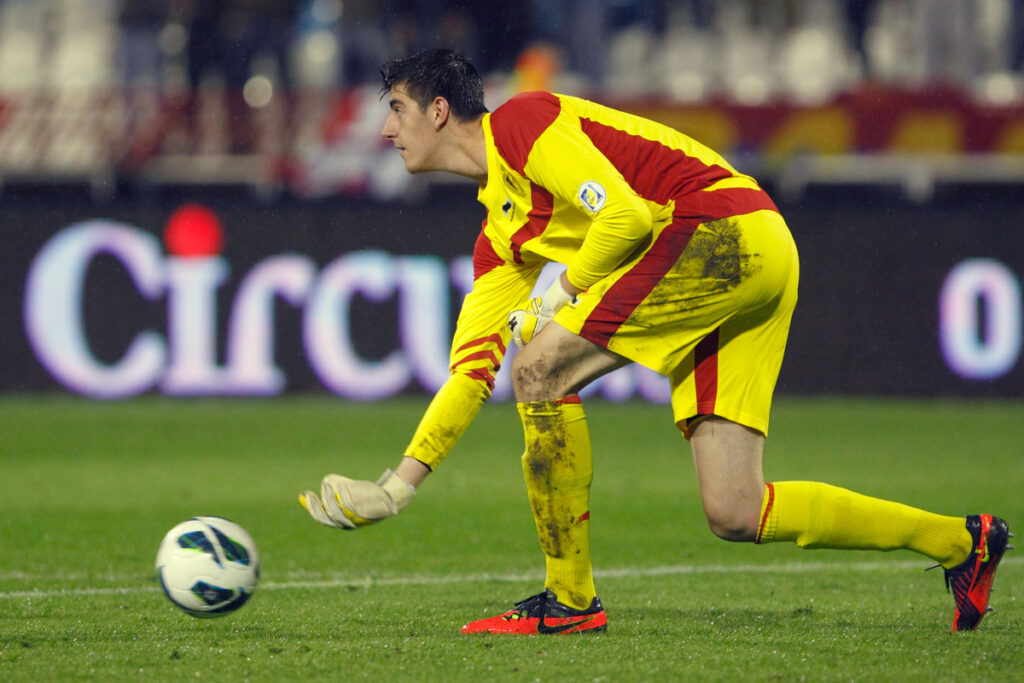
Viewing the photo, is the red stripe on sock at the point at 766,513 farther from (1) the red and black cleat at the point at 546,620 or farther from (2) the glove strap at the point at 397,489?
(2) the glove strap at the point at 397,489

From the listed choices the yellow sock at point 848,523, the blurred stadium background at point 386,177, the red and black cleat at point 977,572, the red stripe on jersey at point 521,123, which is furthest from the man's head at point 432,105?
the blurred stadium background at point 386,177

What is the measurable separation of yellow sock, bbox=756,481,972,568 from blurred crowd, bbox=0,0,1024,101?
11560 mm

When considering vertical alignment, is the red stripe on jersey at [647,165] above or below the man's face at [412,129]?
below

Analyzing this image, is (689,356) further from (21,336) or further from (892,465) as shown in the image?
(21,336)

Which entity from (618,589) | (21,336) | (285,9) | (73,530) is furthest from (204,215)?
(618,589)

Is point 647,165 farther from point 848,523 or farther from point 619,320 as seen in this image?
point 848,523

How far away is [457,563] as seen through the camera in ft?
20.0

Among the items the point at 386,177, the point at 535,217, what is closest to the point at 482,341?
the point at 535,217

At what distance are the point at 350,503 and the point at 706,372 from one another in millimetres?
1113

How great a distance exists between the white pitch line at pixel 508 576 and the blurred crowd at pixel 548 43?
1005cm

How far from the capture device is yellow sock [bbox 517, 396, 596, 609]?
4359 millimetres

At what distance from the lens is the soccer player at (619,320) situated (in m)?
4.21

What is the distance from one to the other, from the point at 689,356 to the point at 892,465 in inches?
213

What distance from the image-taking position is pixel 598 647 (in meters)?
4.23
